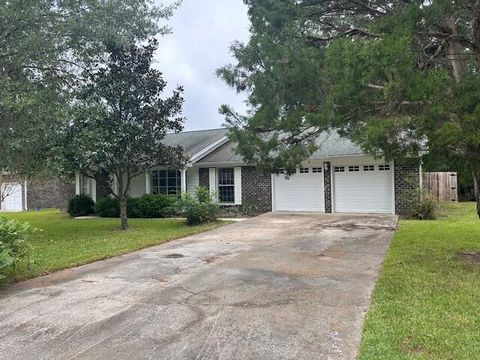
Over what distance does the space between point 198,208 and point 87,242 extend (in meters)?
4.34

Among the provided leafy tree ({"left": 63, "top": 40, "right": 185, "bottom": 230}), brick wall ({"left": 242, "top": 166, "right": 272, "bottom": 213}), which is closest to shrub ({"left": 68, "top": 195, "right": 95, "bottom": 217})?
leafy tree ({"left": 63, "top": 40, "right": 185, "bottom": 230})

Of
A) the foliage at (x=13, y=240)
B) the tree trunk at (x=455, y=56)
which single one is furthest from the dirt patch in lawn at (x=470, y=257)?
the foliage at (x=13, y=240)

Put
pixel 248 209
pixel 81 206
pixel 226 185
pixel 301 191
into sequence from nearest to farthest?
1. pixel 301 191
2. pixel 248 209
3. pixel 226 185
4. pixel 81 206

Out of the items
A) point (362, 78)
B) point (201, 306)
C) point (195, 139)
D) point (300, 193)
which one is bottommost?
point (201, 306)

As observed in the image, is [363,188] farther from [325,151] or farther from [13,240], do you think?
[13,240]

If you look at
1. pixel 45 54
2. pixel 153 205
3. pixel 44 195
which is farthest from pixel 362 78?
pixel 44 195

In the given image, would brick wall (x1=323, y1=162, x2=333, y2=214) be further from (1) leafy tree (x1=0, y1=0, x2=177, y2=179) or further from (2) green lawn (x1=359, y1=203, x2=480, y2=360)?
(1) leafy tree (x1=0, y1=0, x2=177, y2=179)

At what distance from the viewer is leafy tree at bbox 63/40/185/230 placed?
1220 centimetres

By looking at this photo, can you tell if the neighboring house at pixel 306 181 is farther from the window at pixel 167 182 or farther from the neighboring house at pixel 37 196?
the neighboring house at pixel 37 196

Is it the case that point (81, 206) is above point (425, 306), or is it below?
above

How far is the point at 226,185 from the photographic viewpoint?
19.2m

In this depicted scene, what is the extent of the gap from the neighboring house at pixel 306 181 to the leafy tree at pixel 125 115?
313 cm

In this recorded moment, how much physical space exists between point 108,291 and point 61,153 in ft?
22.1

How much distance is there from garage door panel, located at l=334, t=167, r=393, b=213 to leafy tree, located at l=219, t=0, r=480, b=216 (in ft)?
28.1
